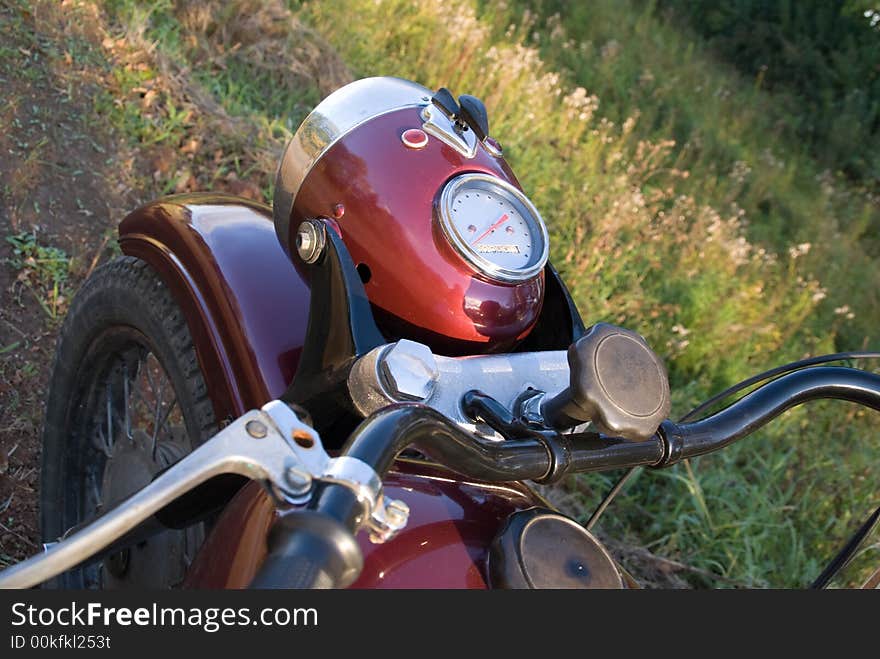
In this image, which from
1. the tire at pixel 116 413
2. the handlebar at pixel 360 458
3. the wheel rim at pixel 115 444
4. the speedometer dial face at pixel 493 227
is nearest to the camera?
the handlebar at pixel 360 458

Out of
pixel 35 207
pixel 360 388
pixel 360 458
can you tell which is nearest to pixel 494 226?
pixel 360 388

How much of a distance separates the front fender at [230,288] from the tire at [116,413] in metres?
0.06

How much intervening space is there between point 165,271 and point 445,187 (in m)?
0.59

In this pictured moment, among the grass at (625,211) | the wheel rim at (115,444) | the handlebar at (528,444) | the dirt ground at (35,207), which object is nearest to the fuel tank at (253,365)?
the handlebar at (528,444)

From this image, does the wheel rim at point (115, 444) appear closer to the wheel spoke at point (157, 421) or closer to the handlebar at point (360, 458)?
the wheel spoke at point (157, 421)

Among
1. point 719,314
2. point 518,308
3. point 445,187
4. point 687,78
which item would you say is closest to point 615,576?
point 518,308

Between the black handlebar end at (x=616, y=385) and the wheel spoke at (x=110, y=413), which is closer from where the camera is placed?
the black handlebar end at (x=616, y=385)

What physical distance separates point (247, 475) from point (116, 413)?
131cm

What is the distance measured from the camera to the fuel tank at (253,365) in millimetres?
917

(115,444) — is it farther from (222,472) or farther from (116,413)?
(222,472)

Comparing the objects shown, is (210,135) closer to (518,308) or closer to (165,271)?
(165,271)

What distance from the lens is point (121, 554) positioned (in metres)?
1.66

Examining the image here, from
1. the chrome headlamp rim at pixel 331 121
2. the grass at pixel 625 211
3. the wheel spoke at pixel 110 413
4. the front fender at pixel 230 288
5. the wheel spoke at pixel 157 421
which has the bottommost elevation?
the grass at pixel 625 211

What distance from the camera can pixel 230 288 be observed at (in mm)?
1505
